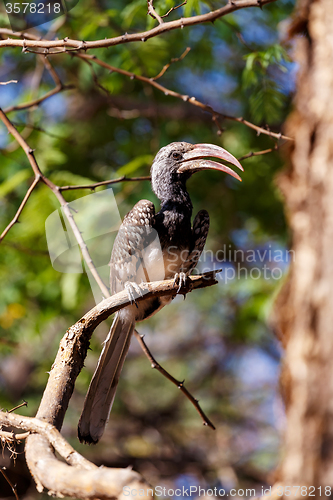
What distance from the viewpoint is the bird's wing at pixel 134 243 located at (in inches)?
98.6

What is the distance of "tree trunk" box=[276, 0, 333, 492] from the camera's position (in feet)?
4.41

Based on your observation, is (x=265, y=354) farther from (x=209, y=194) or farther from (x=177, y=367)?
(x=209, y=194)

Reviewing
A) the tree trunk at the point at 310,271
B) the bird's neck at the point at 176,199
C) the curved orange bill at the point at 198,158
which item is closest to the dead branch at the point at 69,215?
the bird's neck at the point at 176,199

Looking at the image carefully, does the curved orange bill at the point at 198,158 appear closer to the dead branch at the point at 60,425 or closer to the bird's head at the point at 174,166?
the bird's head at the point at 174,166

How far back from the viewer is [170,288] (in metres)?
2.02

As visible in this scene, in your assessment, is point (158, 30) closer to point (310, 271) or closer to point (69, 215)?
point (69, 215)

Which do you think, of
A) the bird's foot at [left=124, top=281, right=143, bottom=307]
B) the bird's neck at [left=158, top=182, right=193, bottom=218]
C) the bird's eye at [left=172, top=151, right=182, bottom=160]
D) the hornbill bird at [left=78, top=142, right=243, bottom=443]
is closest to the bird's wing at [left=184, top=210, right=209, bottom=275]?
the hornbill bird at [left=78, top=142, right=243, bottom=443]

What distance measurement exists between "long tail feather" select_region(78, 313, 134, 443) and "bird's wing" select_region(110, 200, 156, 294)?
9.6 inches

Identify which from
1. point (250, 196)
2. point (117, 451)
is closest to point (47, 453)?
point (250, 196)

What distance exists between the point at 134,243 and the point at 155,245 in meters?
0.11

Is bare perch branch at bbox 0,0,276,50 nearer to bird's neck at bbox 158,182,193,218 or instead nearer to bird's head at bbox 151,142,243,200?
bird's head at bbox 151,142,243,200

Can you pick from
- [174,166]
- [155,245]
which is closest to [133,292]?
[155,245]

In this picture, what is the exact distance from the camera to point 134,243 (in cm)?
253

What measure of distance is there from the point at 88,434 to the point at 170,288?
2.67ft
